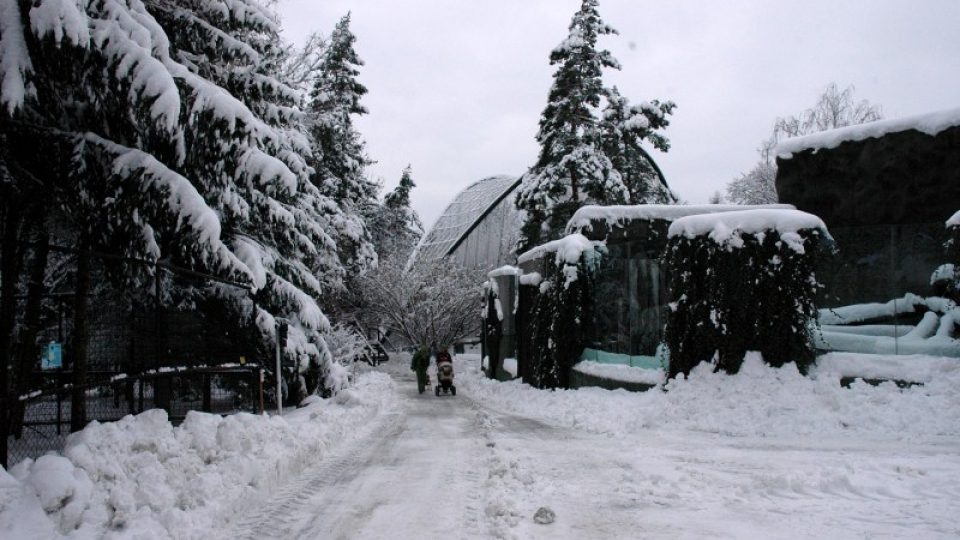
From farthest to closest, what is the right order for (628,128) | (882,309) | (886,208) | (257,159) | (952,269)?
(628,128), (886,208), (882,309), (952,269), (257,159)

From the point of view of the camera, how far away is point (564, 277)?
1814cm

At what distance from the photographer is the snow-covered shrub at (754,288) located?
1211 cm

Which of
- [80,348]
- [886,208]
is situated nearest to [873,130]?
[886,208]

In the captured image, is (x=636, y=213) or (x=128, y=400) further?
(x=636, y=213)

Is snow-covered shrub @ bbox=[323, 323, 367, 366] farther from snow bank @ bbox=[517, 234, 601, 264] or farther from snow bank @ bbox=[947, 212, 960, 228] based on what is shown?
snow bank @ bbox=[947, 212, 960, 228]

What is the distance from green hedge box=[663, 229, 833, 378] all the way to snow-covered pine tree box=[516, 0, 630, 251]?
16.5 metres

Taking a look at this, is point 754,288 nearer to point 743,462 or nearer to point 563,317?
point 743,462

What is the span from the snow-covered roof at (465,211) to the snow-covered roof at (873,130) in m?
41.7

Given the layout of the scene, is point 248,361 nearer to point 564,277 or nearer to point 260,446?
point 260,446

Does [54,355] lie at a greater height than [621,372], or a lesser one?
greater

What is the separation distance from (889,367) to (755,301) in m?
2.29

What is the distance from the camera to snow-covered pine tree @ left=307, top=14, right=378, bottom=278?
27.6 m

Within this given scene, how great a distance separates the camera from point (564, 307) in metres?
18.2

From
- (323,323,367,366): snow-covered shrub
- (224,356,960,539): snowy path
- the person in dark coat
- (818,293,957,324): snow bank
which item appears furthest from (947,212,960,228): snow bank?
the person in dark coat
